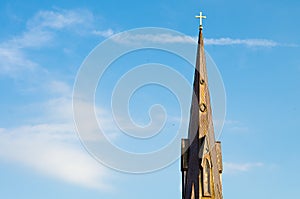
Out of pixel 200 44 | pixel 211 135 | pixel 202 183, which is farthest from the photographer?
pixel 200 44

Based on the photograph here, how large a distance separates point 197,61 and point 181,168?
8123mm

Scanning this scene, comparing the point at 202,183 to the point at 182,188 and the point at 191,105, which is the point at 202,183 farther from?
the point at 191,105

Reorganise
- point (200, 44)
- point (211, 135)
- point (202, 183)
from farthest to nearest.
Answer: point (200, 44) < point (211, 135) < point (202, 183)

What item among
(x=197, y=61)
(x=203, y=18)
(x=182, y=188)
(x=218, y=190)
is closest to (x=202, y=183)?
(x=218, y=190)

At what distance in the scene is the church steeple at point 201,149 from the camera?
35.0 m

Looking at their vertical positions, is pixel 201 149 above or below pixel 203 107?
below

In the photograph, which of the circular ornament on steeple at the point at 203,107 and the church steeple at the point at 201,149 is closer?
the church steeple at the point at 201,149

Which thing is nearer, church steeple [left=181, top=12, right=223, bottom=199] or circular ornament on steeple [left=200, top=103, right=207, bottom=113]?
church steeple [left=181, top=12, right=223, bottom=199]

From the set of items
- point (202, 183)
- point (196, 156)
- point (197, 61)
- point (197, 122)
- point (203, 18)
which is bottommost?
point (202, 183)

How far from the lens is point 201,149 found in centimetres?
3612

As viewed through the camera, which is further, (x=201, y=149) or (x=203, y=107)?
(x=203, y=107)

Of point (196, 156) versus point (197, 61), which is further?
point (197, 61)

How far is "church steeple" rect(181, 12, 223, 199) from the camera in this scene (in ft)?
115

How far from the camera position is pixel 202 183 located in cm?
3481
